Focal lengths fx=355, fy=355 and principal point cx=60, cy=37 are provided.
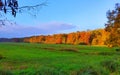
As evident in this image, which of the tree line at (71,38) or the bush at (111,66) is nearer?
the bush at (111,66)

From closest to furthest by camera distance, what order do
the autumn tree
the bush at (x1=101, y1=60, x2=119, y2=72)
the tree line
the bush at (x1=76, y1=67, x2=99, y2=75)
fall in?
the bush at (x1=76, y1=67, x2=99, y2=75)
the bush at (x1=101, y1=60, x2=119, y2=72)
the autumn tree
the tree line

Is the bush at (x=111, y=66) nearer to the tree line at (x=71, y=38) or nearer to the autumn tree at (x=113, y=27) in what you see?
the autumn tree at (x=113, y=27)

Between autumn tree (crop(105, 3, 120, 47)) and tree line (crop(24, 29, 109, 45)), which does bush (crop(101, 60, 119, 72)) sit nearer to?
autumn tree (crop(105, 3, 120, 47))

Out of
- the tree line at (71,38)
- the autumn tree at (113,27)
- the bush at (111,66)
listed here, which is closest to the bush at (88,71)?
the bush at (111,66)

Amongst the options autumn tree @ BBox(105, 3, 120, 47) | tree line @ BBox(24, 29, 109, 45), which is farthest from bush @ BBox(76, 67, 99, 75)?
tree line @ BBox(24, 29, 109, 45)

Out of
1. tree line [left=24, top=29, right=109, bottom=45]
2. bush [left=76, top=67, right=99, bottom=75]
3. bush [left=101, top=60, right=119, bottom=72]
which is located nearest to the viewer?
bush [left=76, top=67, right=99, bottom=75]

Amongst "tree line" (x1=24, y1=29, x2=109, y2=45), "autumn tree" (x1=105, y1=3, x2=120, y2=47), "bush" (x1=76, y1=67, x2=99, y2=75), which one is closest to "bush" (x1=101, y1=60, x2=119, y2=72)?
"bush" (x1=76, y1=67, x2=99, y2=75)

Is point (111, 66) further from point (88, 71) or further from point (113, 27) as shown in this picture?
point (113, 27)

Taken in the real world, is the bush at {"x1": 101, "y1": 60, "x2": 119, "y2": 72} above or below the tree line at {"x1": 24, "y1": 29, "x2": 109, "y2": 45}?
below

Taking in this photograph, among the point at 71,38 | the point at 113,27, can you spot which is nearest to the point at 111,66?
the point at 113,27

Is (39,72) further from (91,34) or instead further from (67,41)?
(67,41)

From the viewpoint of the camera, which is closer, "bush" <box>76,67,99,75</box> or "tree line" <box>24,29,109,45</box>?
"bush" <box>76,67,99,75</box>

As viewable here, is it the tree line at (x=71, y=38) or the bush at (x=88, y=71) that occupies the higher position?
the tree line at (x=71, y=38)

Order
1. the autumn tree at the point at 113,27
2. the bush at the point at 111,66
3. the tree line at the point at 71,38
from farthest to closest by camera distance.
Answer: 1. the tree line at the point at 71,38
2. the autumn tree at the point at 113,27
3. the bush at the point at 111,66
